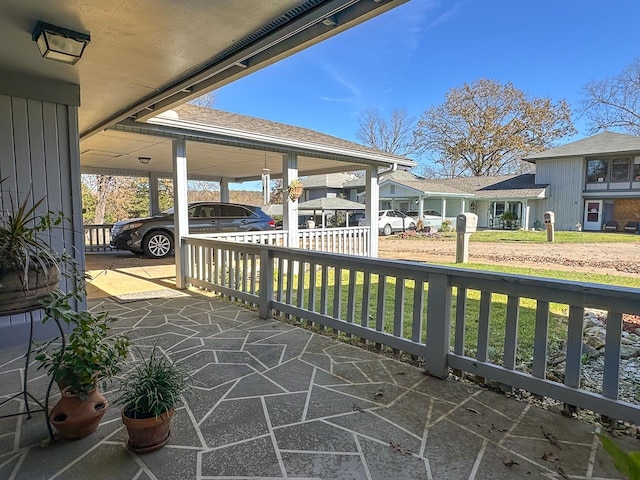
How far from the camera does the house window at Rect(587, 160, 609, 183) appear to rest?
71.3 ft

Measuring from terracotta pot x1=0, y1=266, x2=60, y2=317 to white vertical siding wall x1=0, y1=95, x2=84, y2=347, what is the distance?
1.59m

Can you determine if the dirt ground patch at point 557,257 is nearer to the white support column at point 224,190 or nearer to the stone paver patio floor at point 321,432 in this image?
the white support column at point 224,190

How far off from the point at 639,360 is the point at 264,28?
4037mm

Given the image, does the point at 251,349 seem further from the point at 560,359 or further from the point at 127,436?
the point at 560,359

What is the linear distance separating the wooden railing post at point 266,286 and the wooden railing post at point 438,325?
6.71 ft

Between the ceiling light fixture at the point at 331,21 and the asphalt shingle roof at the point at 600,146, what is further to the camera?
the asphalt shingle roof at the point at 600,146

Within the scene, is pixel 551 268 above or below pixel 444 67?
below

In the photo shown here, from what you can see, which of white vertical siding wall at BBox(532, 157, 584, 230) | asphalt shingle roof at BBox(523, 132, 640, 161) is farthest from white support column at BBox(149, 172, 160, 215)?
asphalt shingle roof at BBox(523, 132, 640, 161)

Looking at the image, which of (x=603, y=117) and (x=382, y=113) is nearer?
(x=603, y=117)

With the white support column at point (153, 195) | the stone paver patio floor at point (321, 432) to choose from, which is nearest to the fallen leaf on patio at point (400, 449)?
the stone paver patio floor at point (321, 432)

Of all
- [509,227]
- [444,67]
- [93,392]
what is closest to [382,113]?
[444,67]

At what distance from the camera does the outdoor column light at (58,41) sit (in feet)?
7.54

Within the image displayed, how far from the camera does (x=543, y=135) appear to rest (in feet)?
98.8

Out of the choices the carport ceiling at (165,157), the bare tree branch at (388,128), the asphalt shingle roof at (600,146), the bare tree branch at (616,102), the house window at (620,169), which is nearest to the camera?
the carport ceiling at (165,157)
